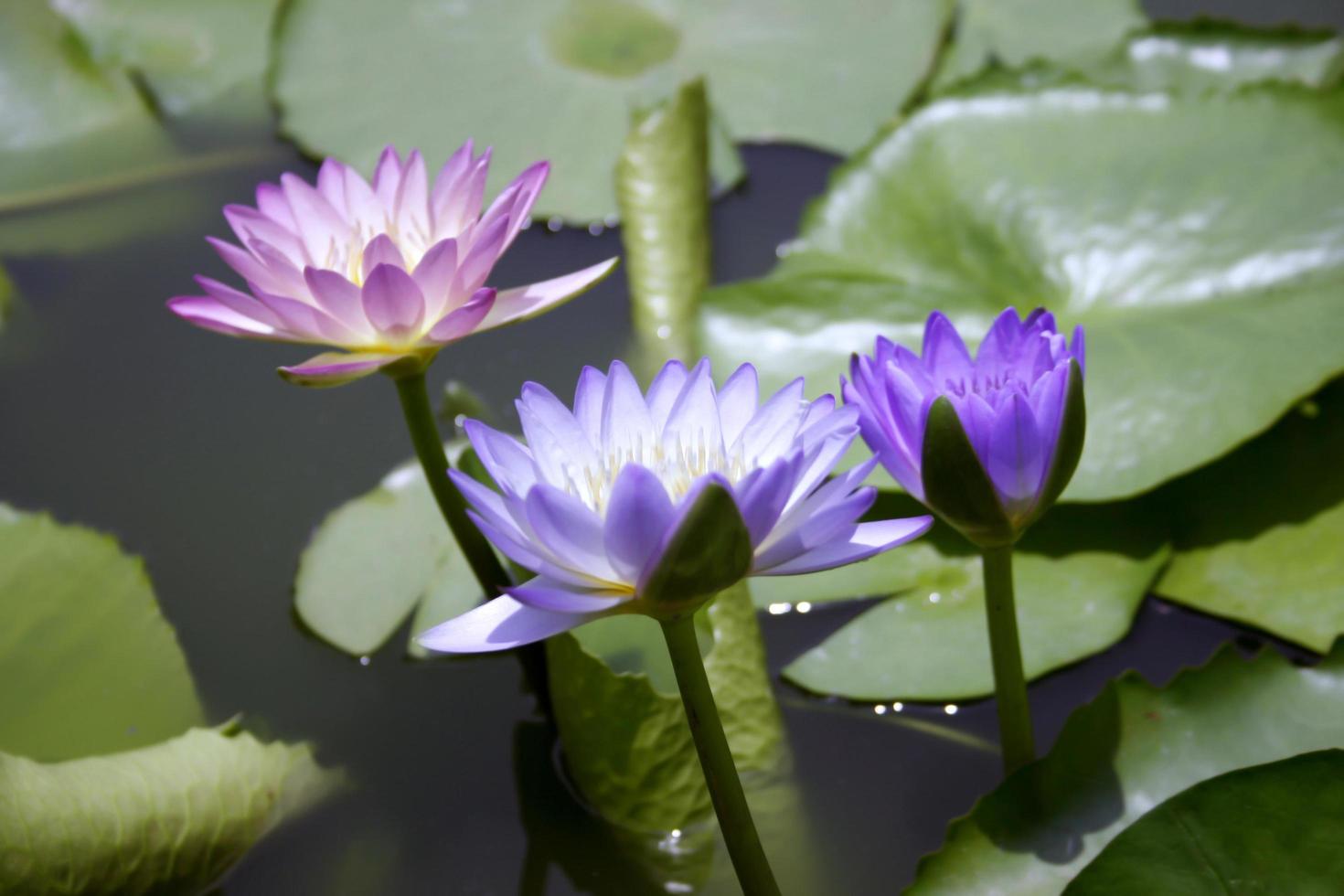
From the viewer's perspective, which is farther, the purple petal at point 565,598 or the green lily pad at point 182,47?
the green lily pad at point 182,47

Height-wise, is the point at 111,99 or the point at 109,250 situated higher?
the point at 111,99

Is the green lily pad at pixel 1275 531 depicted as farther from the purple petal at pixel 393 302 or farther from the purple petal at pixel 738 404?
the purple petal at pixel 393 302

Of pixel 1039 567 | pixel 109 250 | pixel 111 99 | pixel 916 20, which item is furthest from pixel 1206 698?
pixel 111 99

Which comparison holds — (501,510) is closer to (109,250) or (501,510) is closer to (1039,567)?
(1039,567)

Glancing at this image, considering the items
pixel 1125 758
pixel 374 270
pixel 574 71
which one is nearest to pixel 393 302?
pixel 374 270

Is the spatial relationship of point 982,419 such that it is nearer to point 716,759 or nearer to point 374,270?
point 716,759

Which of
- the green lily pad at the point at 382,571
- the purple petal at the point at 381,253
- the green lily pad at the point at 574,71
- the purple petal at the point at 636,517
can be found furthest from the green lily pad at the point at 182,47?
the purple petal at the point at 636,517

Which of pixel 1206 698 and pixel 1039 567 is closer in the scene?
pixel 1206 698
